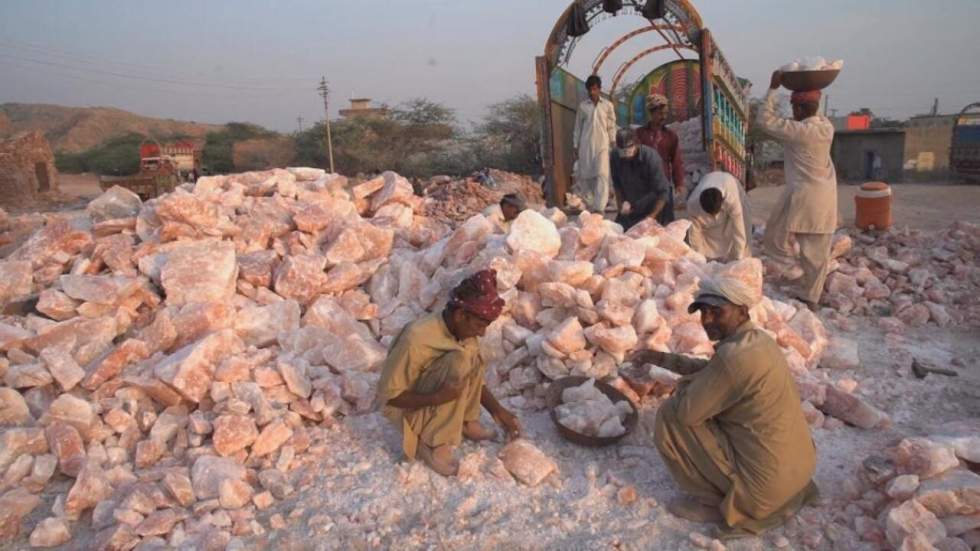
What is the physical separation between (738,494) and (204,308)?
3110 millimetres

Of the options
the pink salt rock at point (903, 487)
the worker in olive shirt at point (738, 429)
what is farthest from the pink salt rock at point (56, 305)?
the pink salt rock at point (903, 487)

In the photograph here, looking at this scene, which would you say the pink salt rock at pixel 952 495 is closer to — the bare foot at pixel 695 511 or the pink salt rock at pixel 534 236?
the bare foot at pixel 695 511

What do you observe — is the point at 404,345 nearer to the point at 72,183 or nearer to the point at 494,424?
the point at 494,424

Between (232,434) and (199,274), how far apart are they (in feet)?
4.91

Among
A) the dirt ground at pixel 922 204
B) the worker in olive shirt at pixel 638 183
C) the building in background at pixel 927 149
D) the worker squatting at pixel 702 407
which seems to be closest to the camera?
the worker squatting at pixel 702 407

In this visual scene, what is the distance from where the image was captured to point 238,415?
3.24 m

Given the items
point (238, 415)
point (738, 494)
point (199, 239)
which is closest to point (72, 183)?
point (199, 239)

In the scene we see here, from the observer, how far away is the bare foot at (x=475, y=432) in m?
3.26

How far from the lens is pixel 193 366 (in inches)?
135

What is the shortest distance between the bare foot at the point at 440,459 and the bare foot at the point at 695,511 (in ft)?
3.25

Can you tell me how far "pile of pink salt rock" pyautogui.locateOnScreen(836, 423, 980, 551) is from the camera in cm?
236

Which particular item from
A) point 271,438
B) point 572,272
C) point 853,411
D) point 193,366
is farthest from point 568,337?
point 193,366

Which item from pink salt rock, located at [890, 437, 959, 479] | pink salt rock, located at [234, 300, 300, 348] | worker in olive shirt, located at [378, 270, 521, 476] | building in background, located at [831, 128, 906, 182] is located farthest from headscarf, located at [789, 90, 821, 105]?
building in background, located at [831, 128, 906, 182]

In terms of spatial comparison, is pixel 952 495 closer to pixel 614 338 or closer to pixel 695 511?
pixel 695 511
